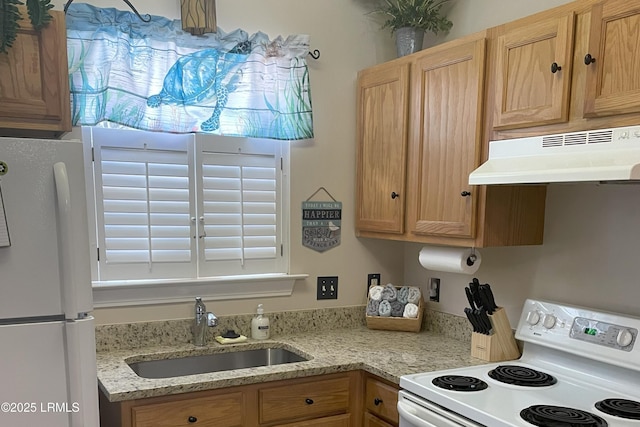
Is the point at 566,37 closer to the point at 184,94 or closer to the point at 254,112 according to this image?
the point at 254,112

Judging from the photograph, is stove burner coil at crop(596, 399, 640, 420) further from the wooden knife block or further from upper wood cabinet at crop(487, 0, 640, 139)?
upper wood cabinet at crop(487, 0, 640, 139)

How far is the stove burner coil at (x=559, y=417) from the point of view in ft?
4.91

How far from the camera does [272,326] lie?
256 centimetres

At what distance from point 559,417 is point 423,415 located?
1.44 ft

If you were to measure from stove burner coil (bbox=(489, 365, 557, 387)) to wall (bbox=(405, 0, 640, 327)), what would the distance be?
0.33 m

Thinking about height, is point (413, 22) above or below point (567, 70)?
above

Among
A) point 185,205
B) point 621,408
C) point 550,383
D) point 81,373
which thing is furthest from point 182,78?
point 621,408

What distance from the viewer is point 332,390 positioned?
213cm

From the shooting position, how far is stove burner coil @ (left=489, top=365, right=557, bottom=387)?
1837 mm

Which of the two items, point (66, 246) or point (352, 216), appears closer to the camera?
point (66, 246)

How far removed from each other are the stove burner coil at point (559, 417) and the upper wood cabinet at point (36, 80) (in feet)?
5.74

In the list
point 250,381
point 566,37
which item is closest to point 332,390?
point 250,381

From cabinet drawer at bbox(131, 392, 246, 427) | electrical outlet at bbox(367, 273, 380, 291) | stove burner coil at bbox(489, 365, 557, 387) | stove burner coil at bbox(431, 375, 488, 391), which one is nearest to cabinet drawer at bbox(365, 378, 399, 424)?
stove burner coil at bbox(431, 375, 488, 391)

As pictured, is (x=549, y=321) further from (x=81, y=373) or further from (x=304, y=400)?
(x=81, y=373)
